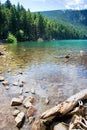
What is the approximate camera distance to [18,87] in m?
19.1

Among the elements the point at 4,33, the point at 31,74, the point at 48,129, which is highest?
the point at 48,129

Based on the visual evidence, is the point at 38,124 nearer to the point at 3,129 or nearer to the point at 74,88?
the point at 3,129

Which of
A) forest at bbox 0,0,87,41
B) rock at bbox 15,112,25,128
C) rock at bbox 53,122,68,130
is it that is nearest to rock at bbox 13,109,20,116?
rock at bbox 15,112,25,128

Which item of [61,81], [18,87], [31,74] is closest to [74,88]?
[61,81]

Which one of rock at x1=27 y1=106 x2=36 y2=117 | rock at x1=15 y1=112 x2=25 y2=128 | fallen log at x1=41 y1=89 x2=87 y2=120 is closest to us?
fallen log at x1=41 y1=89 x2=87 y2=120

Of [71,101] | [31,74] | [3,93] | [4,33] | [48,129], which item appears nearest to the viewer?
[48,129]

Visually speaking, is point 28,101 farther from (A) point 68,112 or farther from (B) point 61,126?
(B) point 61,126

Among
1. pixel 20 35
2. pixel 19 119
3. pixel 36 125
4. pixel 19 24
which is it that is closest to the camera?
pixel 36 125

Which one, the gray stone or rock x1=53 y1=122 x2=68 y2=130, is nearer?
rock x1=53 y1=122 x2=68 y2=130

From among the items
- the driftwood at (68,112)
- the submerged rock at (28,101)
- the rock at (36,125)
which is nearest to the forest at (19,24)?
the submerged rock at (28,101)

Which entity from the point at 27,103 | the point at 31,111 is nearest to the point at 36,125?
the point at 31,111

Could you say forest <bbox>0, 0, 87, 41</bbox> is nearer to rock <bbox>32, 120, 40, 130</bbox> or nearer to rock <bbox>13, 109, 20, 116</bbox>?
rock <bbox>13, 109, 20, 116</bbox>

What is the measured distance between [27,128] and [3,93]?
5.96 meters

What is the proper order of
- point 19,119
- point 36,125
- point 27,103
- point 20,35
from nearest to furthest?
point 36,125
point 19,119
point 27,103
point 20,35
